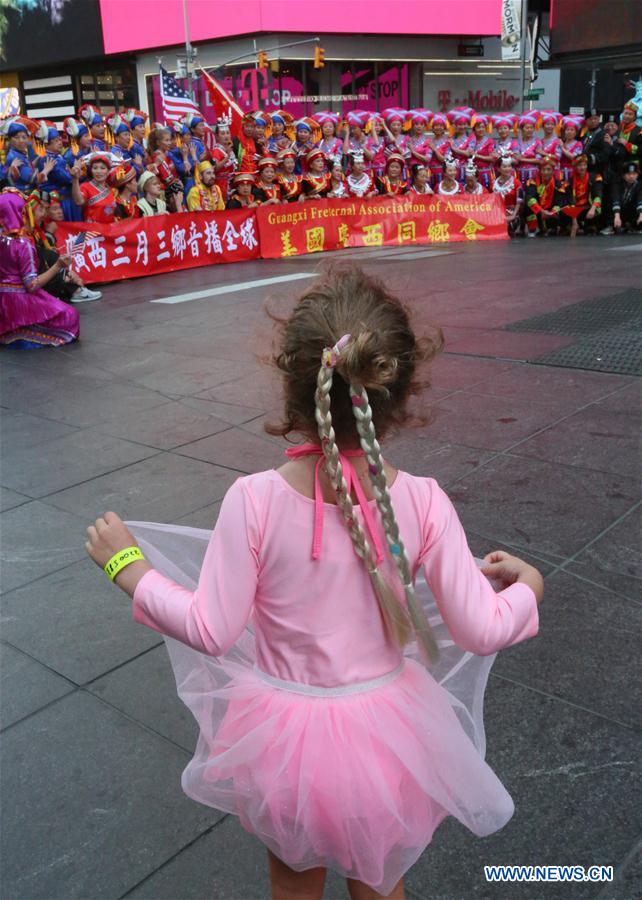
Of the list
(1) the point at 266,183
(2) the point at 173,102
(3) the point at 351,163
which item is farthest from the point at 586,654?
(3) the point at 351,163

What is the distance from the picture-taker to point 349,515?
4.87ft

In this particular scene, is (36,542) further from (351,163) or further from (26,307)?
(351,163)

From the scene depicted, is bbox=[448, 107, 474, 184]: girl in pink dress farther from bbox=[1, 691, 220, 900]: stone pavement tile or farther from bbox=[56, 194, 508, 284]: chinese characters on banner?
bbox=[1, 691, 220, 900]: stone pavement tile

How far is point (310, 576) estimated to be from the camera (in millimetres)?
1526

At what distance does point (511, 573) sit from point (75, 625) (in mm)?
2050

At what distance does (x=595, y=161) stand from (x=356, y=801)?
15.8 meters

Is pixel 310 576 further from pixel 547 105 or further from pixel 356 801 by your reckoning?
pixel 547 105

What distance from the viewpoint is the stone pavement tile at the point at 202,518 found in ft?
13.3

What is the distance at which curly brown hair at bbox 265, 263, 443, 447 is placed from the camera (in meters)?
1.42

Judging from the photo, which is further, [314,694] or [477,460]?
[477,460]

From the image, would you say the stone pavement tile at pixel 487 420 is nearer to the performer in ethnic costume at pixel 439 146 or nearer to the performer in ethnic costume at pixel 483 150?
the performer in ethnic costume at pixel 439 146

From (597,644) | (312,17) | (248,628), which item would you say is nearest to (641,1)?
(312,17)

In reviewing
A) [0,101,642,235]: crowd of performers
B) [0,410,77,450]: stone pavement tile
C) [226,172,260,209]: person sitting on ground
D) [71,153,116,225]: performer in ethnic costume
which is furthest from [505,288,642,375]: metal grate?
[226,172,260,209]: person sitting on ground

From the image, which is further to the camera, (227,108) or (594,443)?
(227,108)
